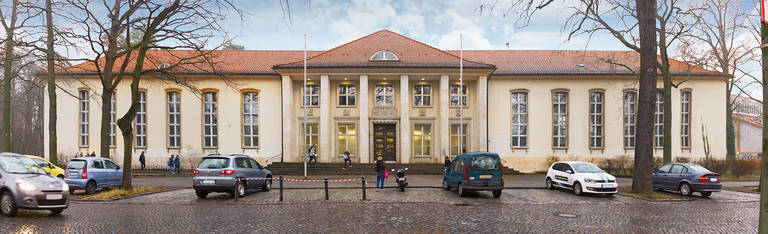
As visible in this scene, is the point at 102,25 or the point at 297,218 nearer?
the point at 297,218

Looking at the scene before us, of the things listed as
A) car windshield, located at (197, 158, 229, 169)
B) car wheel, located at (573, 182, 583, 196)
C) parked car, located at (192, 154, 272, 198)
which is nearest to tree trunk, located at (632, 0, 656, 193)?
car wheel, located at (573, 182, 583, 196)

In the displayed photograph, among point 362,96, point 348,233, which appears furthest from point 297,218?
point 362,96

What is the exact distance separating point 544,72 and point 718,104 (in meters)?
13.2

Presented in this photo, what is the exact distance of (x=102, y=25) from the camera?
47.5 ft

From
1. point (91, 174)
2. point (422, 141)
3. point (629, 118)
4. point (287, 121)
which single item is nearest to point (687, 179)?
point (629, 118)

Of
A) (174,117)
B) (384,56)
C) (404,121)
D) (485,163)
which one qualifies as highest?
(384,56)

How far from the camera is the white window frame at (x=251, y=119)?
102 feet

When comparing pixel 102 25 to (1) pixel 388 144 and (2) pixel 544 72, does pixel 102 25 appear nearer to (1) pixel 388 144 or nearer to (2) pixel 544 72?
(1) pixel 388 144

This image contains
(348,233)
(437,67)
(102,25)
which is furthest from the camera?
(437,67)

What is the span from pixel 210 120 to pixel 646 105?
27.6 m

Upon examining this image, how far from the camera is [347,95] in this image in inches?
1228

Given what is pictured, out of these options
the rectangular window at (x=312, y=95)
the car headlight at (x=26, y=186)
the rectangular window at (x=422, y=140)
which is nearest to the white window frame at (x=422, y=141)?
the rectangular window at (x=422, y=140)

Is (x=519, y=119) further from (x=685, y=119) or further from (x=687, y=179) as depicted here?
(x=687, y=179)

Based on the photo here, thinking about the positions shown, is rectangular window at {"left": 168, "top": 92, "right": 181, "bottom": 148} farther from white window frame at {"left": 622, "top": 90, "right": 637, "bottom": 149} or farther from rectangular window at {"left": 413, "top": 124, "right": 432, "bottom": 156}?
white window frame at {"left": 622, "top": 90, "right": 637, "bottom": 149}
